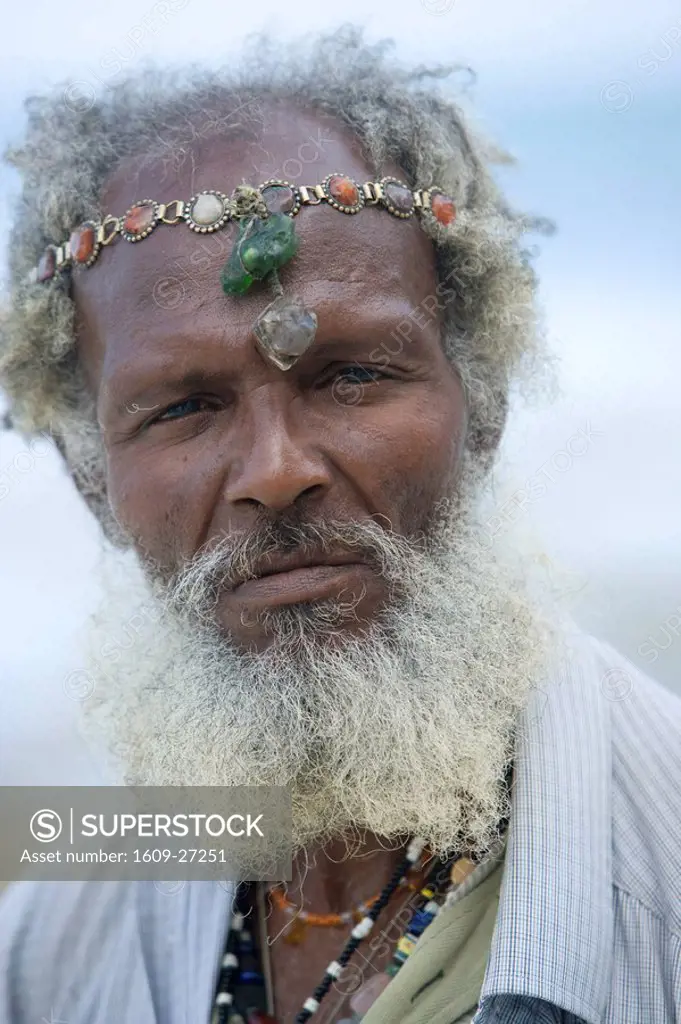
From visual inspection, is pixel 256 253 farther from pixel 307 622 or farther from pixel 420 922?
pixel 420 922

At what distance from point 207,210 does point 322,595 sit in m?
0.79

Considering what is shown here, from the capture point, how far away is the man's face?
182 centimetres

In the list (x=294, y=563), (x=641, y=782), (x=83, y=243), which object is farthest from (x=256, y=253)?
(x=641, y=782)

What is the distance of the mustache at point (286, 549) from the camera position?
1.79 m

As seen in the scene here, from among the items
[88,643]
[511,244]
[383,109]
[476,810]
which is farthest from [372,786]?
[383,109]

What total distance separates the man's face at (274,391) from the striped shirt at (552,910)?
0.46 metres

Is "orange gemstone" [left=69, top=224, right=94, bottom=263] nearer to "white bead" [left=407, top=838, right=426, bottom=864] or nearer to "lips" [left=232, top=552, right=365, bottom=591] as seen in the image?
"lips" [left=232, top=552, right=365, bottom=591]

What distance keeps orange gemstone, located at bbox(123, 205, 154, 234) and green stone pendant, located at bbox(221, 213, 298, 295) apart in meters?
0.23

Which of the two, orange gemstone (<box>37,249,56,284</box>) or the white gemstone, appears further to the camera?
orange gemstone (<box>37,249,56,284</box>)

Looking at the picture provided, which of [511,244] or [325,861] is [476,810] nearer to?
[325,861]

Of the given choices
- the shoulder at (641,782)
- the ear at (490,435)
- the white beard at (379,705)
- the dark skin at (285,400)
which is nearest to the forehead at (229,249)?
the dark skin at (285,400)

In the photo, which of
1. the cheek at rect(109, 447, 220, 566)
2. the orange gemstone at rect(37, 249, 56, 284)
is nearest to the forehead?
the orange gemstone at rect(37, 249, 56, 284)

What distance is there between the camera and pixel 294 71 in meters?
2.16

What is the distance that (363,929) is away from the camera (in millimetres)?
1906
